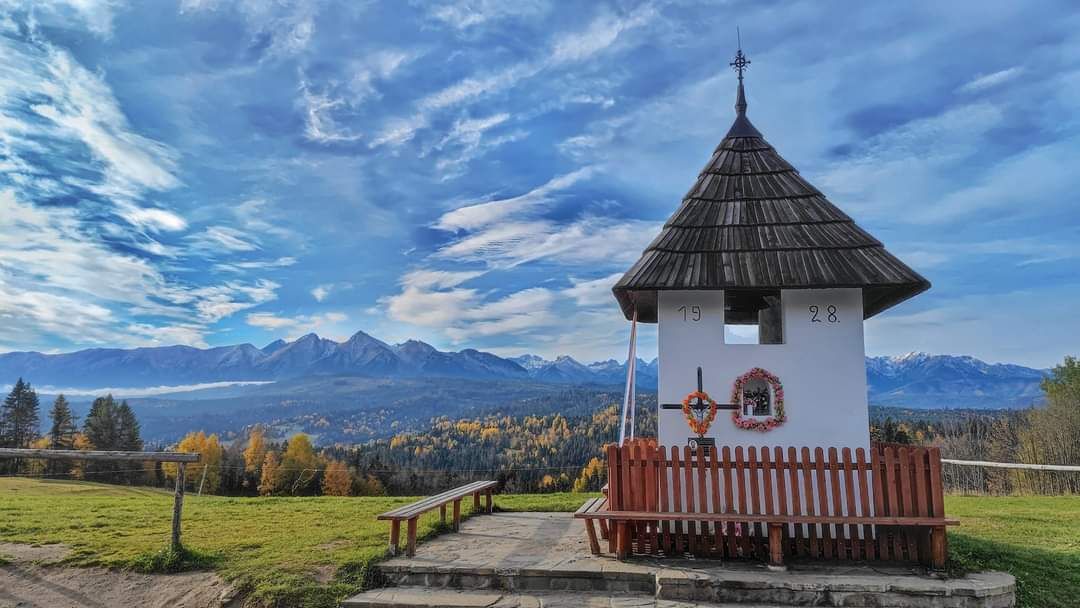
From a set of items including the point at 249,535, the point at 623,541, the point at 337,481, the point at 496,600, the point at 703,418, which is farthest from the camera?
the point at 337,481

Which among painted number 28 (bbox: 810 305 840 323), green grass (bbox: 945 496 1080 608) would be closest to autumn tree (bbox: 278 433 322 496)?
green grass (bbox: 945 496 1080 608)

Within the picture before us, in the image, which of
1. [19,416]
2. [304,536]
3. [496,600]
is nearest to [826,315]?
[496,600]

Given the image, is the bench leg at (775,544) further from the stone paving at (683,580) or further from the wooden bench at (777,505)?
the stone paving at (683,580)

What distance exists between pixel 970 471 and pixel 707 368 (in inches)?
1055

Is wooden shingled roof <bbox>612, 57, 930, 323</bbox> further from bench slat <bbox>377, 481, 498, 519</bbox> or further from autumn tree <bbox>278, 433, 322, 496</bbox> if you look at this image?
autumn tree <bbox>278, 433, 322, 496</bbox>

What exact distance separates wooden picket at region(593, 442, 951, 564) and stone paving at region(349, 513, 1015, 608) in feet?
1.08

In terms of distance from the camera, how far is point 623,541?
7461 millimetres

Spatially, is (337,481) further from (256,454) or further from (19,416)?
(19,416)

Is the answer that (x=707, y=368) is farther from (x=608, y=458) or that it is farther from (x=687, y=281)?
(x=608, y=458)

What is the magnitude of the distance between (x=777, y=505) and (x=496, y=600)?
360cm

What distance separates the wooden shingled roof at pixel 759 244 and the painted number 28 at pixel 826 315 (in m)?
0.48

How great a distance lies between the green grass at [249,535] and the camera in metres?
7.00

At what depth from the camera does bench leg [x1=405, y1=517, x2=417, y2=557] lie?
25.0 ft

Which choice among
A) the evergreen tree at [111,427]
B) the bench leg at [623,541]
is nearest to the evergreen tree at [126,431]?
the evergreen tree at [111,427]
